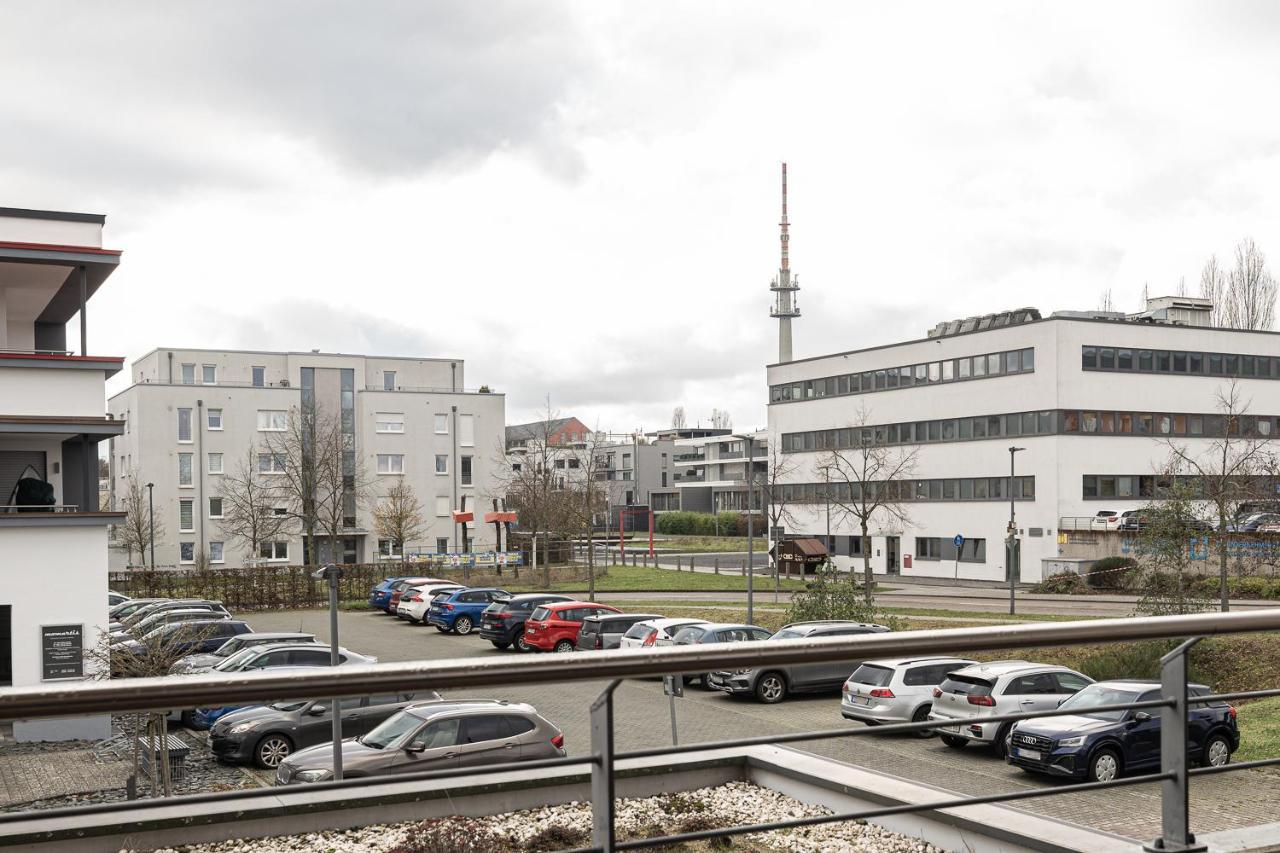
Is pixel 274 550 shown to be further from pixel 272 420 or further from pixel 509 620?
pixel 509 620

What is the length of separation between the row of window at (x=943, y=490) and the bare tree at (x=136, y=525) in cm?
3699

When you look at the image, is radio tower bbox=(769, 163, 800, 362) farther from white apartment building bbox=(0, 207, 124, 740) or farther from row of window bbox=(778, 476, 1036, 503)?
white apartment building bbox=(0, 207, 124, 740)

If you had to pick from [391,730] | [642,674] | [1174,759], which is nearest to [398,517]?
[391,730]

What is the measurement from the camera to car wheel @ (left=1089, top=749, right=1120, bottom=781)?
3947mm

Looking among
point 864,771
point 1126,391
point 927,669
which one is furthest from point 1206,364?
point 864,771

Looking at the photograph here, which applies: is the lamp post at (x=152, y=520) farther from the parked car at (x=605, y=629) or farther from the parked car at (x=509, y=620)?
the parked car at (x=605, y=629)

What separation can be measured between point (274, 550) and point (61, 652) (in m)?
45.4

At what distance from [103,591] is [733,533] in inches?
3209

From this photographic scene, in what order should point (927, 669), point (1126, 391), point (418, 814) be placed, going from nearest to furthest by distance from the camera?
point (418, 814)
point (927, 669)
point (1126, 391)

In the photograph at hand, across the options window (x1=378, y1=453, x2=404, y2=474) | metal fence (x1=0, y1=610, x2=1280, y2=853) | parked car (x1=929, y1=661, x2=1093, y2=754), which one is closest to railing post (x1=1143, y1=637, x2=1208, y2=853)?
metal fence (x1=0, y1=610, x2=1280, y2=853)

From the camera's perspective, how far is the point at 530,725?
17.7 ft

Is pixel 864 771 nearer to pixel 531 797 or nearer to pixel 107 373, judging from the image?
pixel 531 797

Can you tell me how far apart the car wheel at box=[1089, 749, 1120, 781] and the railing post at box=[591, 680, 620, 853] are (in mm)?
1892

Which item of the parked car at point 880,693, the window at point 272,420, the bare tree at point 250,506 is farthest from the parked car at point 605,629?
the window at point 272,420
